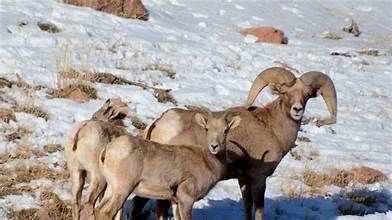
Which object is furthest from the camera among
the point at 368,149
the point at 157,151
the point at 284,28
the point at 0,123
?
the point at 284,28

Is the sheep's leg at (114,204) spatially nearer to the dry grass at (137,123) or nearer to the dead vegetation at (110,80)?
the dry grass at (137,123)

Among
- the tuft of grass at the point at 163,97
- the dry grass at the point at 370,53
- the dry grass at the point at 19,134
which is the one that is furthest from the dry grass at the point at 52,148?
the dry grass at the point at 370,53

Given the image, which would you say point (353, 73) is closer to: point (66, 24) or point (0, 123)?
point (66, 24)

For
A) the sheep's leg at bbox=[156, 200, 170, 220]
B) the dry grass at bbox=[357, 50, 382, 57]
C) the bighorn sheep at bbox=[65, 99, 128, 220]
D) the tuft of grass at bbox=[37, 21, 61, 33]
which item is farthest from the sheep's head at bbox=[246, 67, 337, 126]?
the dry grass at bbox=[357, 50, 382, 57]

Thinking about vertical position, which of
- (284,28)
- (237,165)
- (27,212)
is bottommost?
(284,28)

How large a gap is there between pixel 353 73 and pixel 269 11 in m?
8.00

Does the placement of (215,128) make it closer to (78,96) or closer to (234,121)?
(234,121)

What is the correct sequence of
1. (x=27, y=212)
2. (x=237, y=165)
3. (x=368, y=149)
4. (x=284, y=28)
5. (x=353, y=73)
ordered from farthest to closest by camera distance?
(x=284, y=28) → (x=353, y=73) → (x=368, y=149) → (x=237, y=165) → (x=27, y=212)

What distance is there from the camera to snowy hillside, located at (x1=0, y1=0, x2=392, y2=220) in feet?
30.7

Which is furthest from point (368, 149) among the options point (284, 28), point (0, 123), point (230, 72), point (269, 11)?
point (269, 11)

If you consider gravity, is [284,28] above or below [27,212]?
below

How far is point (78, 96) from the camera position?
38.6 ft

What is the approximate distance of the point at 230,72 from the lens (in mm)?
15906

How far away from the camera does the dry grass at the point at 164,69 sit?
47.4ft
